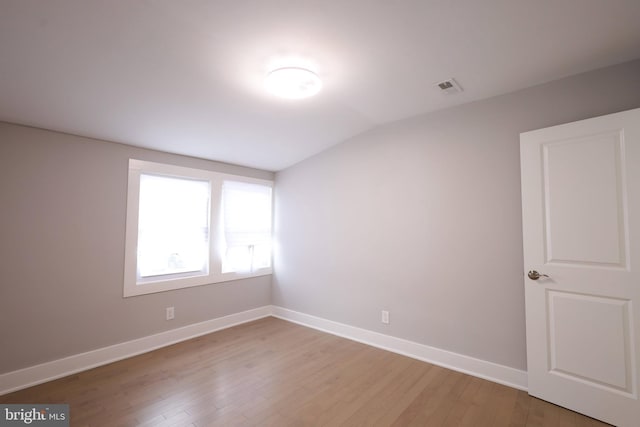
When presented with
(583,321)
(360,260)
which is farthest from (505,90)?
(360,260)

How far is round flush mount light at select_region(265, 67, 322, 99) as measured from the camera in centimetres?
210

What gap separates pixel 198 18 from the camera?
5.47ft

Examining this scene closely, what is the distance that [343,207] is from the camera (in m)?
3.68

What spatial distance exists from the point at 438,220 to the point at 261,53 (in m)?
2.21

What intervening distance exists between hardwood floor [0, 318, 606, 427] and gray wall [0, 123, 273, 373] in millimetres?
355

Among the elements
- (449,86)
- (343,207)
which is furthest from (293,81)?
(343,207)

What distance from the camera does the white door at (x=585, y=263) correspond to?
1893 mm

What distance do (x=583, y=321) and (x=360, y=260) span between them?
2027 millimetres

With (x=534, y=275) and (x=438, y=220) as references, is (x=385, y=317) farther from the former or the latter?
(x=534, y=275)

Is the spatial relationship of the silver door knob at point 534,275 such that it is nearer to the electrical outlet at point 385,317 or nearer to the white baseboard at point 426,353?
the white baseboard at point 426,353

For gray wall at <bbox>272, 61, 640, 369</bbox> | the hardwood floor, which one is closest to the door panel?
gray wall at <bbox>272, 61, 640, 369</bbox>

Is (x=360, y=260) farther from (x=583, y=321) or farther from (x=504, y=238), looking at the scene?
(x=583, y=321)

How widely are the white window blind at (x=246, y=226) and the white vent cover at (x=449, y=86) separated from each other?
9.33 ft

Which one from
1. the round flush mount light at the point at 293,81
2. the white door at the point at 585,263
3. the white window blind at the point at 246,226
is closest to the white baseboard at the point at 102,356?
the white window blind at the point at 246,226
